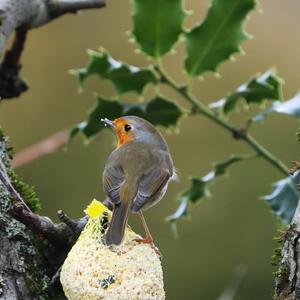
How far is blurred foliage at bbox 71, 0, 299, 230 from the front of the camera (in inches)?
133

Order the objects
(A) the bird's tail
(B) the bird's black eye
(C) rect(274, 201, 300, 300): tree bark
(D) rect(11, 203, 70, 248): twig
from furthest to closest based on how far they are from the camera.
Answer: (B) the bird's black eye < (A) the bird's tail < (D) rect(11, 203, 70, 248): twig < (C) rect(274, 201, 300, 300): tree bark

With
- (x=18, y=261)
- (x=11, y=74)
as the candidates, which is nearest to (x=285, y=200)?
(x=18, y=261)

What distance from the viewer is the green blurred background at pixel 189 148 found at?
6.41 m

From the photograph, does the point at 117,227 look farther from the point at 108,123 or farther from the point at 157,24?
the point at 157,24

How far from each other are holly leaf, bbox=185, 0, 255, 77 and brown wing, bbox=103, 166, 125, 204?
53cm

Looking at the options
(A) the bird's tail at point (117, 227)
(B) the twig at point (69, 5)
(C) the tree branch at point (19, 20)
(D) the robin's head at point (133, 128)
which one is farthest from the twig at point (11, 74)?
(A) the bird's tail at point (117, 227)

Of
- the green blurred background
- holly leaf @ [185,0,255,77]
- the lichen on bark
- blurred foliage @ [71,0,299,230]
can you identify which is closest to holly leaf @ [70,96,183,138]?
blurred foliage @ [71,0,299,230]

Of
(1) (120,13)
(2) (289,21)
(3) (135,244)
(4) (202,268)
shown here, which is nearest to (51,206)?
(4) (202,268)

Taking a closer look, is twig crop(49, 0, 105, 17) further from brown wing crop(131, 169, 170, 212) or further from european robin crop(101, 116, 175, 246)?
brown wing crop(131, 169, 170, 212)

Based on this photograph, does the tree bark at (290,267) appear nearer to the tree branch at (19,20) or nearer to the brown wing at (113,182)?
the brown wing at (113,182)

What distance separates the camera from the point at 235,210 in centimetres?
648

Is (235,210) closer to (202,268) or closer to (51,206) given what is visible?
(202,268)

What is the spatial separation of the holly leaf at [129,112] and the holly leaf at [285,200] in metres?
0.53

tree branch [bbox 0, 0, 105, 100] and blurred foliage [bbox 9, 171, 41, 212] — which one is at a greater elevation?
tree branch [bbox 0, 0, 105, 100]
